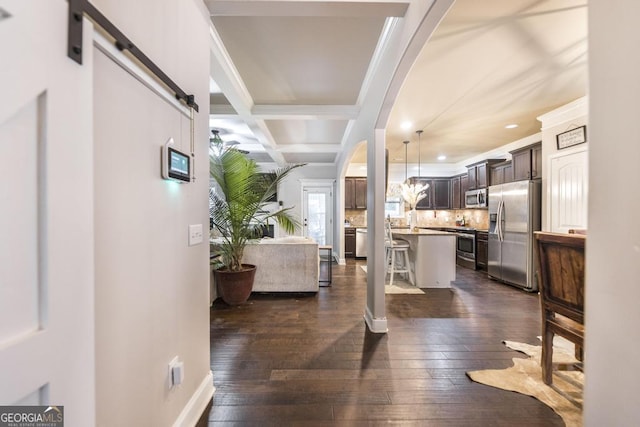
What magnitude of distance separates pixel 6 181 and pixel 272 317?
2.77 m

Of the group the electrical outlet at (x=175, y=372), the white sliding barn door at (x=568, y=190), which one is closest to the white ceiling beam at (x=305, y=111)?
the white sliding barn door at (x=568, y=190)

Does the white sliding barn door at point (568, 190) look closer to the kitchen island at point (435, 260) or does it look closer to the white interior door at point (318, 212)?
the kitchen island at point (435, 260)

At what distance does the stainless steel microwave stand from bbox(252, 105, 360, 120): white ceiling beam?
3698mm

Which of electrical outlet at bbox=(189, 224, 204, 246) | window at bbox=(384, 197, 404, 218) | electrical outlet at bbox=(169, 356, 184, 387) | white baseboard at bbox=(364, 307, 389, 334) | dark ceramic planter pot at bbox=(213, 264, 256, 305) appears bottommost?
white baseboard at bbox=(364, 307, 389, 334)

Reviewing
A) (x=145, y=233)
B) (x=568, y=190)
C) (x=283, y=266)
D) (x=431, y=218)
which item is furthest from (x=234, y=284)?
(x=431, y=218)

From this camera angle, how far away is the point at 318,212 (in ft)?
24.3

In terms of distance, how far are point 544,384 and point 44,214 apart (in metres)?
2.76

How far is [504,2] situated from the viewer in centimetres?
180

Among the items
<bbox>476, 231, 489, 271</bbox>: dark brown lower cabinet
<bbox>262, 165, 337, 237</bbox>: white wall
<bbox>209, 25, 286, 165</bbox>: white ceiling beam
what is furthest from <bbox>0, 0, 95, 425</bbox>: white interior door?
<bbox>262, 165, 337, 237</bbox>: white wall

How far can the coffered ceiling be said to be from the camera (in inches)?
73.2

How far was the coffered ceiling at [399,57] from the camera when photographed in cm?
186

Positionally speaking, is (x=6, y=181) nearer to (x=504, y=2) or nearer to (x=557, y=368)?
(x=504, y=2)

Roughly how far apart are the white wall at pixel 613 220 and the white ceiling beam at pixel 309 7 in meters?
1.43

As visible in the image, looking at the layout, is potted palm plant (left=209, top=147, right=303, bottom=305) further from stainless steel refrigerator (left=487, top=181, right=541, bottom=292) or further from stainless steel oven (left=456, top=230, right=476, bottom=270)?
stainless steel oven (left=456, top=230, right=476, bottom=270)
